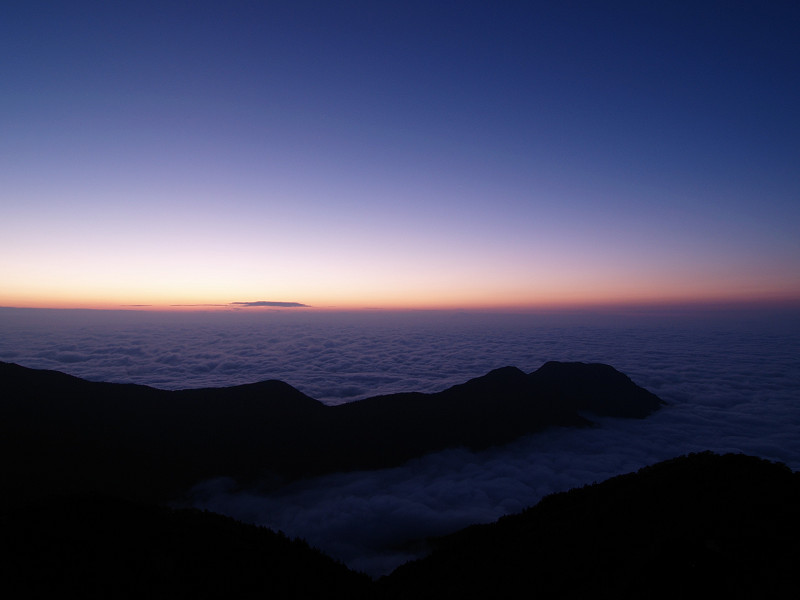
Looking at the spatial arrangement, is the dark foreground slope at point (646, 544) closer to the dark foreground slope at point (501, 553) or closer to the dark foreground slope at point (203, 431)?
the dark foreground slope at point (501, 553)

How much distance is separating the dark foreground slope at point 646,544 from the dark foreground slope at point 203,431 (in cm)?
1249

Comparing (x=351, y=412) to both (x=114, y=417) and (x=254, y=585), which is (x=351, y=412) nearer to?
(x=114, y=417)

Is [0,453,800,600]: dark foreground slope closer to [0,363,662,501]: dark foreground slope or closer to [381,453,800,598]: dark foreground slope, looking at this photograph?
[381,453,800,598]: dark foreground slope

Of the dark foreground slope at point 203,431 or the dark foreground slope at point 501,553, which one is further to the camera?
the dark foreground slope at point 203,431

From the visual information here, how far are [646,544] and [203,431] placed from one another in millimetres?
20736

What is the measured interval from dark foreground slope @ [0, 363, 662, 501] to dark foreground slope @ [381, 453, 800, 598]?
12487mm

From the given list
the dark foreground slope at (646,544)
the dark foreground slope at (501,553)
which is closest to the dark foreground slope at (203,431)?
the dark foreground slope at (501,553)

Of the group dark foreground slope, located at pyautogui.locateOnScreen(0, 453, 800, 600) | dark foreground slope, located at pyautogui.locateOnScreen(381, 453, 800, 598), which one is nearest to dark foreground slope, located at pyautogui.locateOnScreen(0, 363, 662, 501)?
dark foreground slope, located at pyautogui.locateOnScreen(0, 453, 800, 600)

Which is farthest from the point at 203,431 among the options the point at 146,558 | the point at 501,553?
the point at 501,553

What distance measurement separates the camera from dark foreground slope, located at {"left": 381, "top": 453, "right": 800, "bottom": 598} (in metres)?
5.00

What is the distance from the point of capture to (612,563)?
601cm

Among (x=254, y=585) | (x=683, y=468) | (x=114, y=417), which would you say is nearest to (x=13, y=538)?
(x=254, y=585)

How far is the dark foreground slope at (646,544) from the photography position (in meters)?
5.00

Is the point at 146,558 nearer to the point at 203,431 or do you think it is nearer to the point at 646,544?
the point at 646,544
